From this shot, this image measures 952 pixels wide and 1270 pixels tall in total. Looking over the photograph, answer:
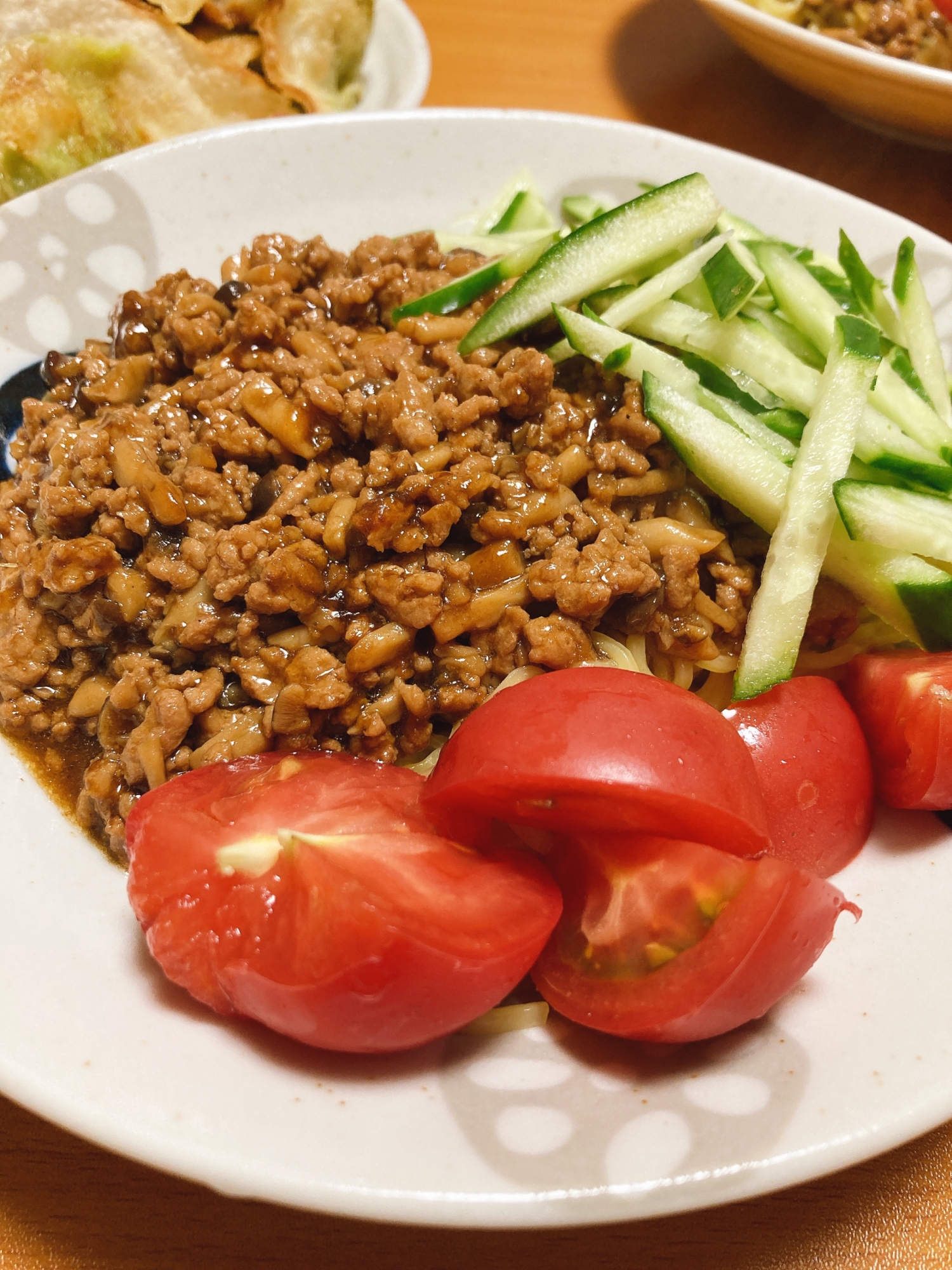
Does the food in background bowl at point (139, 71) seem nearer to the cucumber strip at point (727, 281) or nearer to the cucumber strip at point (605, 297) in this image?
the cucumber strip at point (605, 297)

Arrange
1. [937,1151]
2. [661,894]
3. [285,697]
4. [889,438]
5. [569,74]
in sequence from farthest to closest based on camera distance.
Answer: [569,74] → [889,438] → [285,697] → [937,1151] → [661,894]

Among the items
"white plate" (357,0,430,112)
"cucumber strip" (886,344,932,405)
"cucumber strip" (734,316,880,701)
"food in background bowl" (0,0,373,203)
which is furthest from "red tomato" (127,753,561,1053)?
"white plate" (357,0,430,112)

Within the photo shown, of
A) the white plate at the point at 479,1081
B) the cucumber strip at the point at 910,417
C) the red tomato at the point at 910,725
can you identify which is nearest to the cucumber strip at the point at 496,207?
the cucumber strip at the point at 910,417

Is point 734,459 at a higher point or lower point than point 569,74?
lower

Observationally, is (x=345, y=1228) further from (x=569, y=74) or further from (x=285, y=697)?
(x=569, y=74)

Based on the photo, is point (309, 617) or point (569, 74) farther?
point (569, 74)

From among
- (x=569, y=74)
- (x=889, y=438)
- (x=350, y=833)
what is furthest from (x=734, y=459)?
(x=569, y=74)
